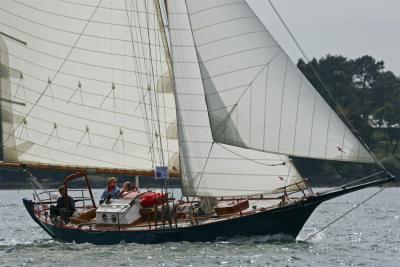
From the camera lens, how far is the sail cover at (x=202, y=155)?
132 ft

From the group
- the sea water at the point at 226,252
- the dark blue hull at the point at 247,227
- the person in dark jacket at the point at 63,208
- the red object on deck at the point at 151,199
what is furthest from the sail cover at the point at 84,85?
the dark blue hull at the point at 247,227

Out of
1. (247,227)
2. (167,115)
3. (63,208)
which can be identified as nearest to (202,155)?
(247,227)

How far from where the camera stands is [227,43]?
38906 mm

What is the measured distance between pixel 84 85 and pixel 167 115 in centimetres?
312

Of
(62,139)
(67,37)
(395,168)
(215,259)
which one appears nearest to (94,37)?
(67,37)

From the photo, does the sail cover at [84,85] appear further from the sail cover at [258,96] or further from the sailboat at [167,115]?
the sail cover at [258,96]

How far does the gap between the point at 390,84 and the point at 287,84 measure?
126037 mm

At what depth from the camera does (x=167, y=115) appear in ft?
146

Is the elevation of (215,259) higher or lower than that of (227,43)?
lower

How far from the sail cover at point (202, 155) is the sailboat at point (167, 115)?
3 cm

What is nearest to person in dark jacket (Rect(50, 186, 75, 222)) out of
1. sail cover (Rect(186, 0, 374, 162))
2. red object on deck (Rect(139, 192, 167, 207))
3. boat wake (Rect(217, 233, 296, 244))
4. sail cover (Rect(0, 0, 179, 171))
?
sail cover (Rect(0, 0, 179, 171))

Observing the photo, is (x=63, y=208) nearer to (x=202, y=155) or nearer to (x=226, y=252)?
(x=202, y=155)

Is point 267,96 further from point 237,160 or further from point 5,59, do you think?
point 5,59

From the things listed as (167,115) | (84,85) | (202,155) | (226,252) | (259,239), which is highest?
(84,85)
